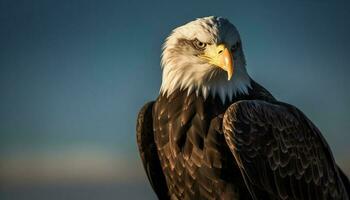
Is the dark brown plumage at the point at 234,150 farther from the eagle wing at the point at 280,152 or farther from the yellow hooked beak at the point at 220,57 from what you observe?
the yellow hooked beak at the point at 220,57

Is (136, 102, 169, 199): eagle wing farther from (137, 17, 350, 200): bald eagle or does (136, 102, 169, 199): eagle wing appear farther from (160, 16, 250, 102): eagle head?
(160, 16, 250, 102): eagle head

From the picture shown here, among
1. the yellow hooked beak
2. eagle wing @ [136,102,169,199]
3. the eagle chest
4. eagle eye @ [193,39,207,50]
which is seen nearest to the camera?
the yellow hooked beak

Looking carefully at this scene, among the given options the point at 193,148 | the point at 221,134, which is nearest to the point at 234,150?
the point at 221,134

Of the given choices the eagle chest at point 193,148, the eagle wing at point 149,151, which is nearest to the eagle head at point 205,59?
the eagle chest at point 193,148

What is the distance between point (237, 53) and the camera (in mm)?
3467

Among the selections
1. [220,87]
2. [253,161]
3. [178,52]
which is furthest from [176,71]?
[253,161]

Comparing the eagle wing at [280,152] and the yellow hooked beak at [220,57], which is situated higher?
the yellow hooked beak at [220,57]

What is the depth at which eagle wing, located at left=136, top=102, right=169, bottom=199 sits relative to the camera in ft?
12.4

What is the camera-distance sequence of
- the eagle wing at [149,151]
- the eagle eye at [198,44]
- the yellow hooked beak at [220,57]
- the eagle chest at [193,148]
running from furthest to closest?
the eagle wing at [149,151] < the eagle eye at [198,44] < the eagle chest at [193,148] < the yellow hooked beak at [220,57]

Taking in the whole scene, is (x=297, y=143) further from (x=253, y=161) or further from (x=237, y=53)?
(x=237, y=53)

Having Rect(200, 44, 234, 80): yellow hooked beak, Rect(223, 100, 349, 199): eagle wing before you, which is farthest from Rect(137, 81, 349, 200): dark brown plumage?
Rect(200, 44, 234, 80): yellow hooked beak

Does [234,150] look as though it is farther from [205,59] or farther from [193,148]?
[205,59]

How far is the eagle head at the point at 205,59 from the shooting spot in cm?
337

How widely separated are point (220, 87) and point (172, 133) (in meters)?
0.51
